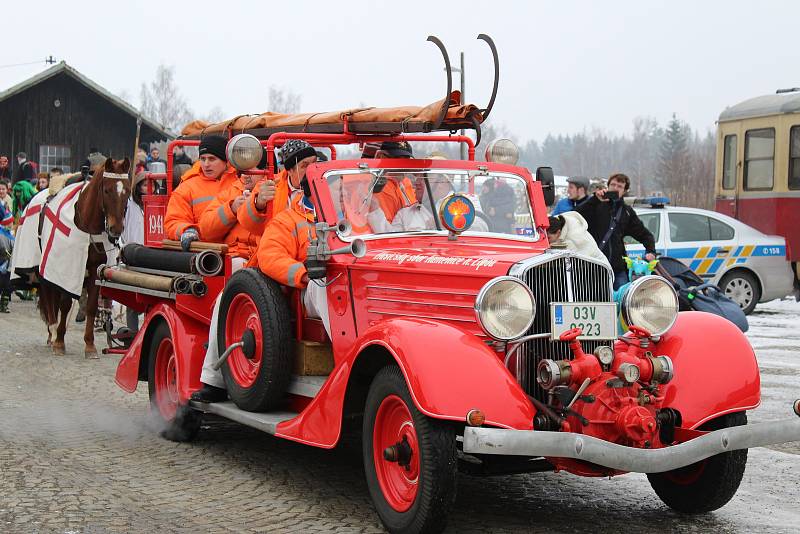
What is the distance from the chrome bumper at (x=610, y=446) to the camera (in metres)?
4.67

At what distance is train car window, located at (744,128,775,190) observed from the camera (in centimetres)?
1986

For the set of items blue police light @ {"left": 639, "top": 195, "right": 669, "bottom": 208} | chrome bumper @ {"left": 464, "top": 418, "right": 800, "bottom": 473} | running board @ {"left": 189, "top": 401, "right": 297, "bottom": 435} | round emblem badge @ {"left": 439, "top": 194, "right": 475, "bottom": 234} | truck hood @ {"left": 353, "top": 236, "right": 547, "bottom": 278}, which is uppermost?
→ round emblem badge @ {"left": 439, "top": 194, "right": 475, "bottom": 234}

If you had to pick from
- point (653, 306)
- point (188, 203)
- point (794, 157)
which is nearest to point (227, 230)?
point (188, 203)

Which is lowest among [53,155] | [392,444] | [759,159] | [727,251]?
[392,444]

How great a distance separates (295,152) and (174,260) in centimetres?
145

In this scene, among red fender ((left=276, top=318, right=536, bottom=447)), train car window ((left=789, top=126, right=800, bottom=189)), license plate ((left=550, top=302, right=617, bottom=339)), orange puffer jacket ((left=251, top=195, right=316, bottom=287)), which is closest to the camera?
red fender ((left=276, top=318, right=536, bottom=447))

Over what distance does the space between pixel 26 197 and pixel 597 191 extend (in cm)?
1287

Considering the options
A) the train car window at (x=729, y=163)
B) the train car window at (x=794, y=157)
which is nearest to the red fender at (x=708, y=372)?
the train car window at (x=794, y=157)

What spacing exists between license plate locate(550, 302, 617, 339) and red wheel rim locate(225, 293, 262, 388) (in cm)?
212

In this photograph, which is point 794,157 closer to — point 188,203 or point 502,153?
point 502,153

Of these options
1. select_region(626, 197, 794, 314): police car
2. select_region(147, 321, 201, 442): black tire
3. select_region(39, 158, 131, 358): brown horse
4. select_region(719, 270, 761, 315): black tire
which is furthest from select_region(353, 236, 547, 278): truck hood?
select_region(719, 270, 761, 315): black tire

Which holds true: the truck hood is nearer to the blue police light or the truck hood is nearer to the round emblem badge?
the round emblem badge

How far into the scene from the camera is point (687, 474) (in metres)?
5.76

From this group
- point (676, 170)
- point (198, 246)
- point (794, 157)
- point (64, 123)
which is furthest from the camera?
point (676, 170)
